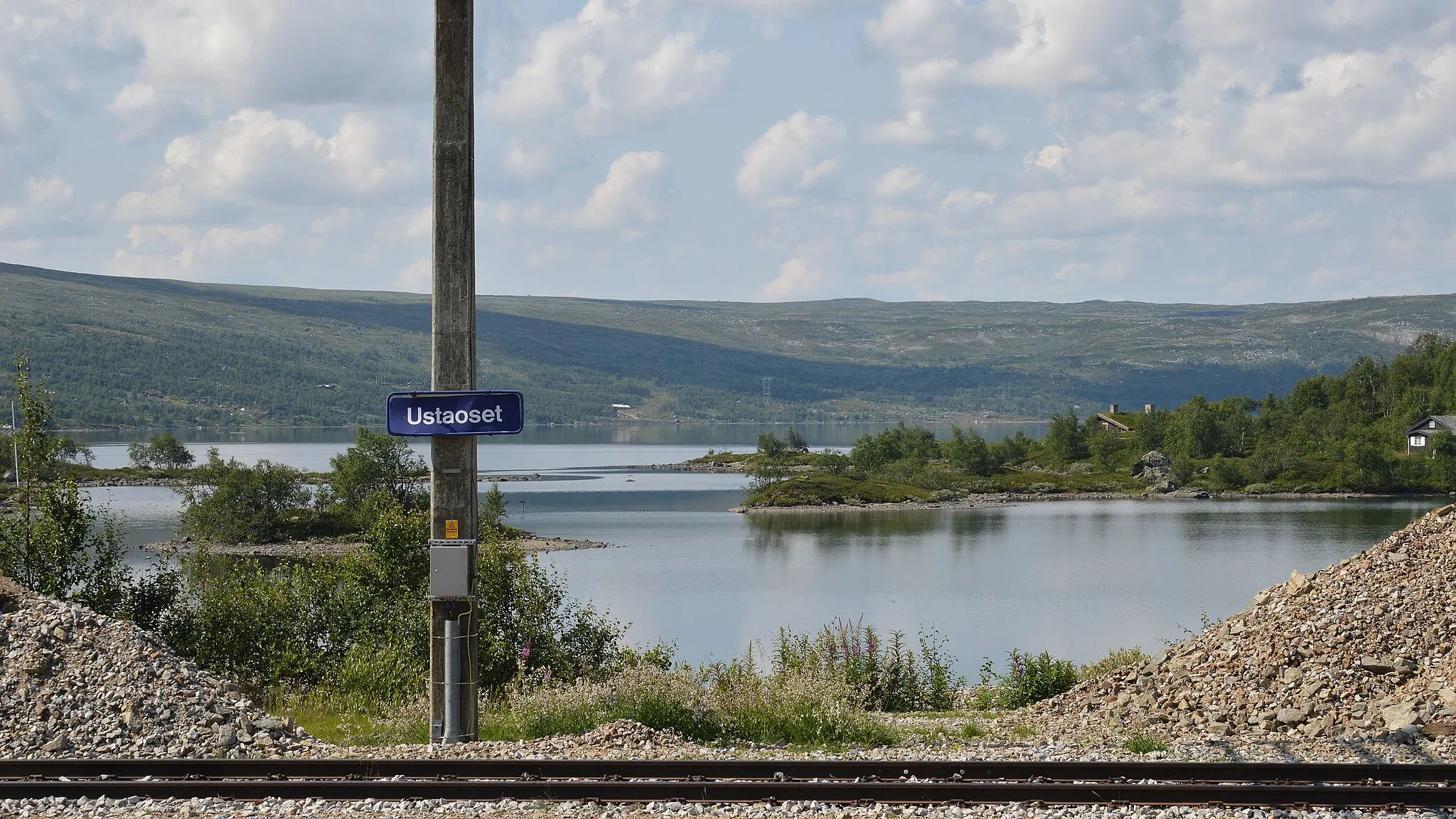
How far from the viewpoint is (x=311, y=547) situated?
77.2 meters

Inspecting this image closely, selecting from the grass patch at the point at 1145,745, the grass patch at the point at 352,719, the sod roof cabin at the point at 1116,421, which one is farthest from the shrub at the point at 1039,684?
the sod roof cabin at the point at 1116,421

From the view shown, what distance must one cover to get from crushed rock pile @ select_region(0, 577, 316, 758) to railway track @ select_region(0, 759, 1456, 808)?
82cm

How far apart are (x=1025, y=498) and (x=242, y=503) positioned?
2628 inches

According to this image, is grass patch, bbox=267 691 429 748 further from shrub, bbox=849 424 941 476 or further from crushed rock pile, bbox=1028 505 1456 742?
shrub, bbox=849 424 941 476

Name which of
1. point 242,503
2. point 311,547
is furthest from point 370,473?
point 311,547

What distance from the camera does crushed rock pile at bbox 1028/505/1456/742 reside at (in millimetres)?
11523

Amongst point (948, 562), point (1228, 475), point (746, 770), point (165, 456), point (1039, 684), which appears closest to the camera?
point (746, 770)

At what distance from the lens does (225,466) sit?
92.1 metres

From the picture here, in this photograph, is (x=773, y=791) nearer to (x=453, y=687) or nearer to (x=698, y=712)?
(x=698, y=712)

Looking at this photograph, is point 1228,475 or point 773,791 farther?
point 1228,475

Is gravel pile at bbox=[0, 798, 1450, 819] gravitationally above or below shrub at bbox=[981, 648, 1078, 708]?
above

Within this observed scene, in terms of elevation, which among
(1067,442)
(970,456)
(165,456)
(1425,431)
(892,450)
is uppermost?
(1425,431)

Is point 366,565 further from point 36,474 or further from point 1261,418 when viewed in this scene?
point 1261,418

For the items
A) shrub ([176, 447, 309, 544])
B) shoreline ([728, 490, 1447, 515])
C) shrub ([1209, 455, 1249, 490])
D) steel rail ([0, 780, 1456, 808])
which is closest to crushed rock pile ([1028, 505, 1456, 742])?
steel rail ([0, 780, 1456, 808])
